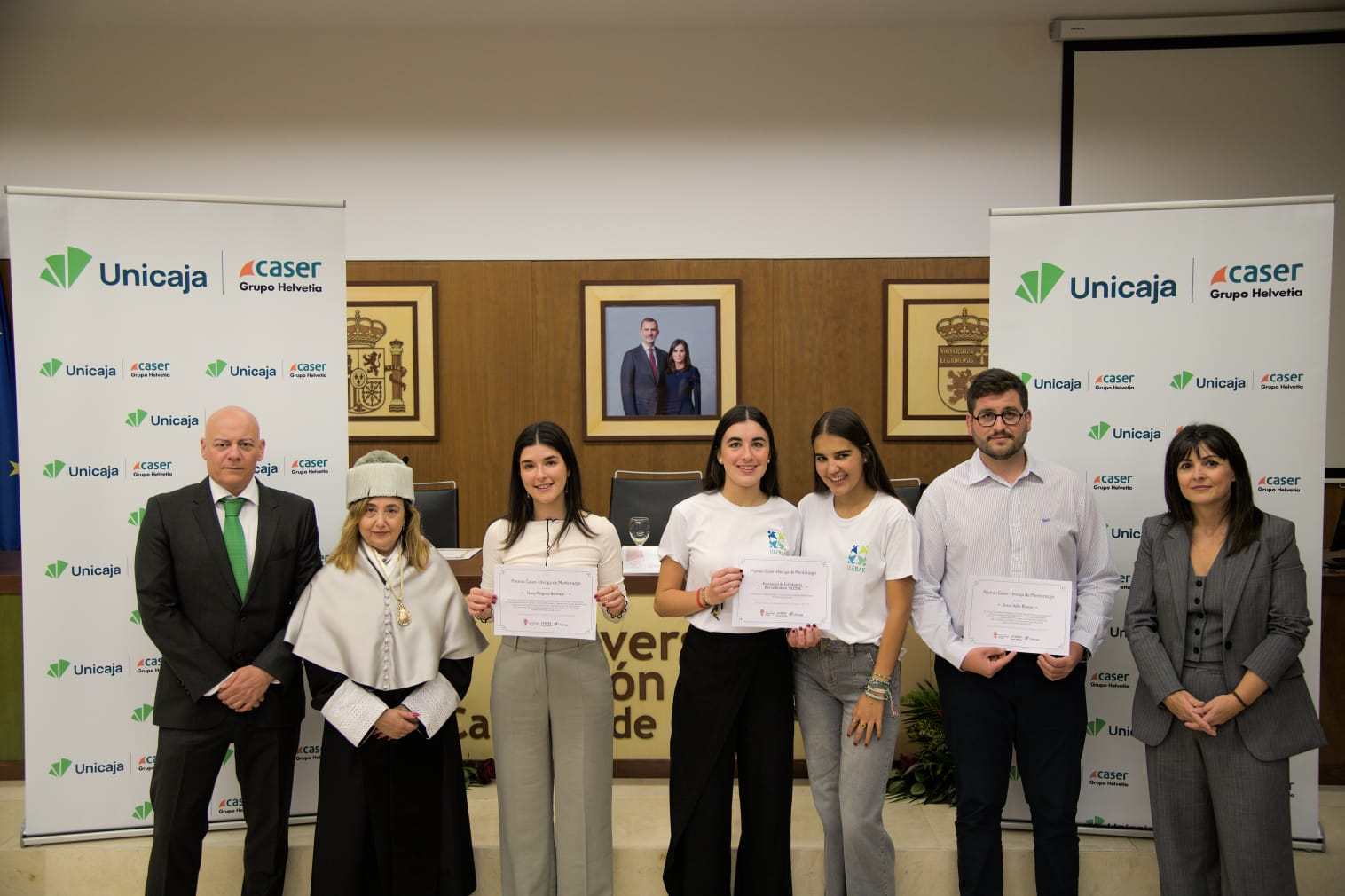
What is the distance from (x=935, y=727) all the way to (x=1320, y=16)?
519cm

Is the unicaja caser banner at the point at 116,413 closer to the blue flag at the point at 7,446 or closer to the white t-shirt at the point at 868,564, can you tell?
the white t-shirt at the point at 868,564

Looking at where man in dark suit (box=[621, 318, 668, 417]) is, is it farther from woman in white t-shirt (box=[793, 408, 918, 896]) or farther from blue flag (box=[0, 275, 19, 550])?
blue flag (box=[0, 275, 19, 550])

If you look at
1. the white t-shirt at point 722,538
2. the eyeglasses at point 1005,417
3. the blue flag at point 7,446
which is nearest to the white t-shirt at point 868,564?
the white t-shirt at point 722,538

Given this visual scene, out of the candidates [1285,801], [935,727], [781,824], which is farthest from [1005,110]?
[781,824]

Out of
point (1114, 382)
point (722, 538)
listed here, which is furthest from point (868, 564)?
point (1114, 382)

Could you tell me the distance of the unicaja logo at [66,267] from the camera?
10.1ft

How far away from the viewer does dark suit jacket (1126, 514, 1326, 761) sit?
2.41 metres

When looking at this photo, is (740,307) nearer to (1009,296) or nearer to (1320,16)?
(1009,296)

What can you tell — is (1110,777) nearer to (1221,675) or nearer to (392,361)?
(1221,675)

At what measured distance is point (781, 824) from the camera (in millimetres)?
2514

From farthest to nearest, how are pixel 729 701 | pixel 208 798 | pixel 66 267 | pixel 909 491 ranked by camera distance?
pixel 909 491, pixel 66 267, pixel 208 798, pixel 729 701

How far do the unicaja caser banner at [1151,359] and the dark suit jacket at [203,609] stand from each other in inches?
101

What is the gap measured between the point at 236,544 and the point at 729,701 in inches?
63.5

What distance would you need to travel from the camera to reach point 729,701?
8.11 ft
